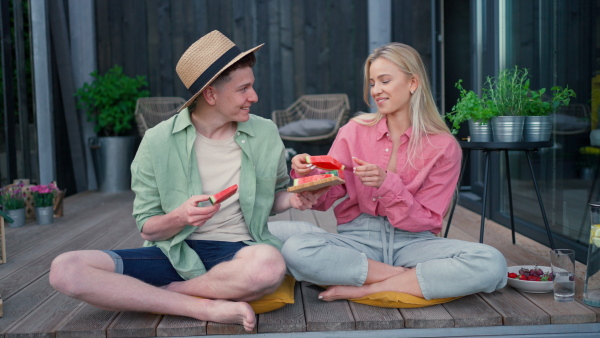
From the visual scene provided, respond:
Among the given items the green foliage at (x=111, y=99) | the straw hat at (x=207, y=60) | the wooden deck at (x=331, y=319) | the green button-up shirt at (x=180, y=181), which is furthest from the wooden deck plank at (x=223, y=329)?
the green foliage at (x=111, y=99)

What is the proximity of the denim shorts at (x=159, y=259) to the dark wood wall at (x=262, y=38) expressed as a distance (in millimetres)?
4615

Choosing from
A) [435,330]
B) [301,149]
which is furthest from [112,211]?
[435,330]

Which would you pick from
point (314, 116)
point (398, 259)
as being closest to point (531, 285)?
point (398, 259)

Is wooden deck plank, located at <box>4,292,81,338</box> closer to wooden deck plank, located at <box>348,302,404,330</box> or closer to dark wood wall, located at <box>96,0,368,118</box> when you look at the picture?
wooden deck plank, located at <box>348,302,404,330</box>

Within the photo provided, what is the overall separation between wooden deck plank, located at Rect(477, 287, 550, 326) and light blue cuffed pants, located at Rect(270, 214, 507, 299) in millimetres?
60

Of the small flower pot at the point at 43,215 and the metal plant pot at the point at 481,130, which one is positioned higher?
the metal plant pot at the point at 481,130

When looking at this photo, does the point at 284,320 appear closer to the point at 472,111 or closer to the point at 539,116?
the point at 472,111

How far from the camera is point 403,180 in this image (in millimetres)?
2467

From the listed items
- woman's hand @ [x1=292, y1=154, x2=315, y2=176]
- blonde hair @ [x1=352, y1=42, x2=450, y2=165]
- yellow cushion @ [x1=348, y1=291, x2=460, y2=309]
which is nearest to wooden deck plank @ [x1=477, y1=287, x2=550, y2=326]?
yellow cushion @ [x1=348, y1=291, x2=460, y2=309]

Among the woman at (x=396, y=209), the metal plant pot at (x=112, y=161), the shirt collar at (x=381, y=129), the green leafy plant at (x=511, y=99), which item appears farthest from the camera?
the metal plant pot at (x=112, y=161)

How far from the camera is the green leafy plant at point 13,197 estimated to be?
13.9 ft

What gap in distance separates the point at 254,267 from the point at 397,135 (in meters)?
0.82

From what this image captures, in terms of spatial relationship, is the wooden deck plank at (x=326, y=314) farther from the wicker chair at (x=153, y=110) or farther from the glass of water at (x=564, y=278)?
the wicker chair at (x=153, y=110)

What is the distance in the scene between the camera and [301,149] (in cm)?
702
